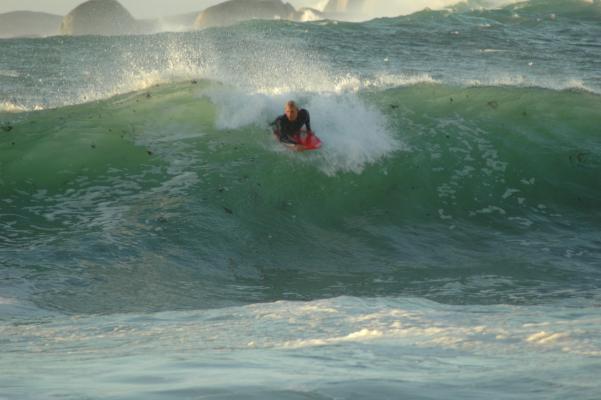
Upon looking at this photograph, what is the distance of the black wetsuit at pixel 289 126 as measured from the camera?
12922 mm

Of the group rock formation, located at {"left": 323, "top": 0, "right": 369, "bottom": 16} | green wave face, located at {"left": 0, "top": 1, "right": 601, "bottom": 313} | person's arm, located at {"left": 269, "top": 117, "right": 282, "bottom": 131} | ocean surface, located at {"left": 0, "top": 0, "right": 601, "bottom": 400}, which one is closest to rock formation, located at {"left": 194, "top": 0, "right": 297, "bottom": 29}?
rock formation, located at {"left": 323, "top": 0, "right": 369, "bottom": 16}

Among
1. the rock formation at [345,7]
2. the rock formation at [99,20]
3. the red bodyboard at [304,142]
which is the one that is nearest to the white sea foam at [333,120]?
the red bodyboard at [304,142]

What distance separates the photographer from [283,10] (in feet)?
354

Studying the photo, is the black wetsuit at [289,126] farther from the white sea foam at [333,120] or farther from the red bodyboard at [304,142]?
the white sea foam at [333,120]

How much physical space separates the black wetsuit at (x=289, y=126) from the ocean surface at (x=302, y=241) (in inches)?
10.8

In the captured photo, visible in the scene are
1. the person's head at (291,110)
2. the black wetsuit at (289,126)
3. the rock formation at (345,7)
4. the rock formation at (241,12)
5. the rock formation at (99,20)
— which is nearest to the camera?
the person's head at (291,110)

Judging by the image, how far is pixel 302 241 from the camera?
11156 millimetres

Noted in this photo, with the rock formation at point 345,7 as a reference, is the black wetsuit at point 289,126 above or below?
below

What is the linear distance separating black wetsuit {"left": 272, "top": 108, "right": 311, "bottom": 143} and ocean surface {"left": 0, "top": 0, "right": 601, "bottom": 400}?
27cm

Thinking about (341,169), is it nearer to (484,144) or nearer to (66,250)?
(484,144)

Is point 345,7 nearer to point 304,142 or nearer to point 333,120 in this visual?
point 333,120

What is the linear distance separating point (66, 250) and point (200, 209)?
2122 mm

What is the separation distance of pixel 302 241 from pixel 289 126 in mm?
2527

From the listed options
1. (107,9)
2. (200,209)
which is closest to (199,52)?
(200,209)
